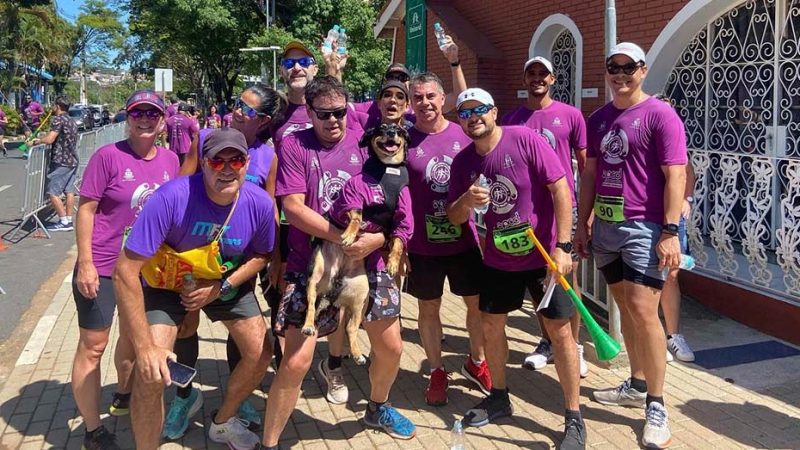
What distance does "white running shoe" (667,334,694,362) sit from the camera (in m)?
4.78

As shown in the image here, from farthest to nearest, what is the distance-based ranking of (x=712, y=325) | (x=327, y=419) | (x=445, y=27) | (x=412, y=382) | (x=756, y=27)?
(x=445, y=27) → (x=756, y=27) → (x=712, y=325) → (x=412, y=382) → (x=327, y=419)

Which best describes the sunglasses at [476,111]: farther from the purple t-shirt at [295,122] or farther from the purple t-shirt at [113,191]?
the purple t-shirt at [113,191]

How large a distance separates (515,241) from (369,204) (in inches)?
33.3

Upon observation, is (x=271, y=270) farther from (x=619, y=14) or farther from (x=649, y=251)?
(x=619, y=14)

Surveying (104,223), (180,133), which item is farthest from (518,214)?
(180,133)

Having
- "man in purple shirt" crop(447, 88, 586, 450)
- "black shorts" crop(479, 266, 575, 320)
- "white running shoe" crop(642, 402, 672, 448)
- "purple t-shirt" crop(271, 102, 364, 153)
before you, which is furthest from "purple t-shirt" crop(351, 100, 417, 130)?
"white running shoe" crop(642, 402, 672, 448)

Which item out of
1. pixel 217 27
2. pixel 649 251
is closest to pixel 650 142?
pixel 649 251

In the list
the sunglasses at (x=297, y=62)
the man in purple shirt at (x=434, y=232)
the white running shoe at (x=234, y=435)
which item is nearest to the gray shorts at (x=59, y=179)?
the sunglasses at (x=297, y=62)

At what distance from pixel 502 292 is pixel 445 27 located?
8.38 metres

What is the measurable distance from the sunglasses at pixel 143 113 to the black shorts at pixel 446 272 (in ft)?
5.69

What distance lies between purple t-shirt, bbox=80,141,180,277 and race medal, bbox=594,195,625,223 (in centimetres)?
Result: 249

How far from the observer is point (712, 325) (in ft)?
18.0

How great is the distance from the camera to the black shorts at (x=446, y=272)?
4.10 metres

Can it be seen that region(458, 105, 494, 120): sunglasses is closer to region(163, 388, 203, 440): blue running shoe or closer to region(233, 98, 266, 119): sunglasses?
region(233, 98, 266, 119): sunglasses
